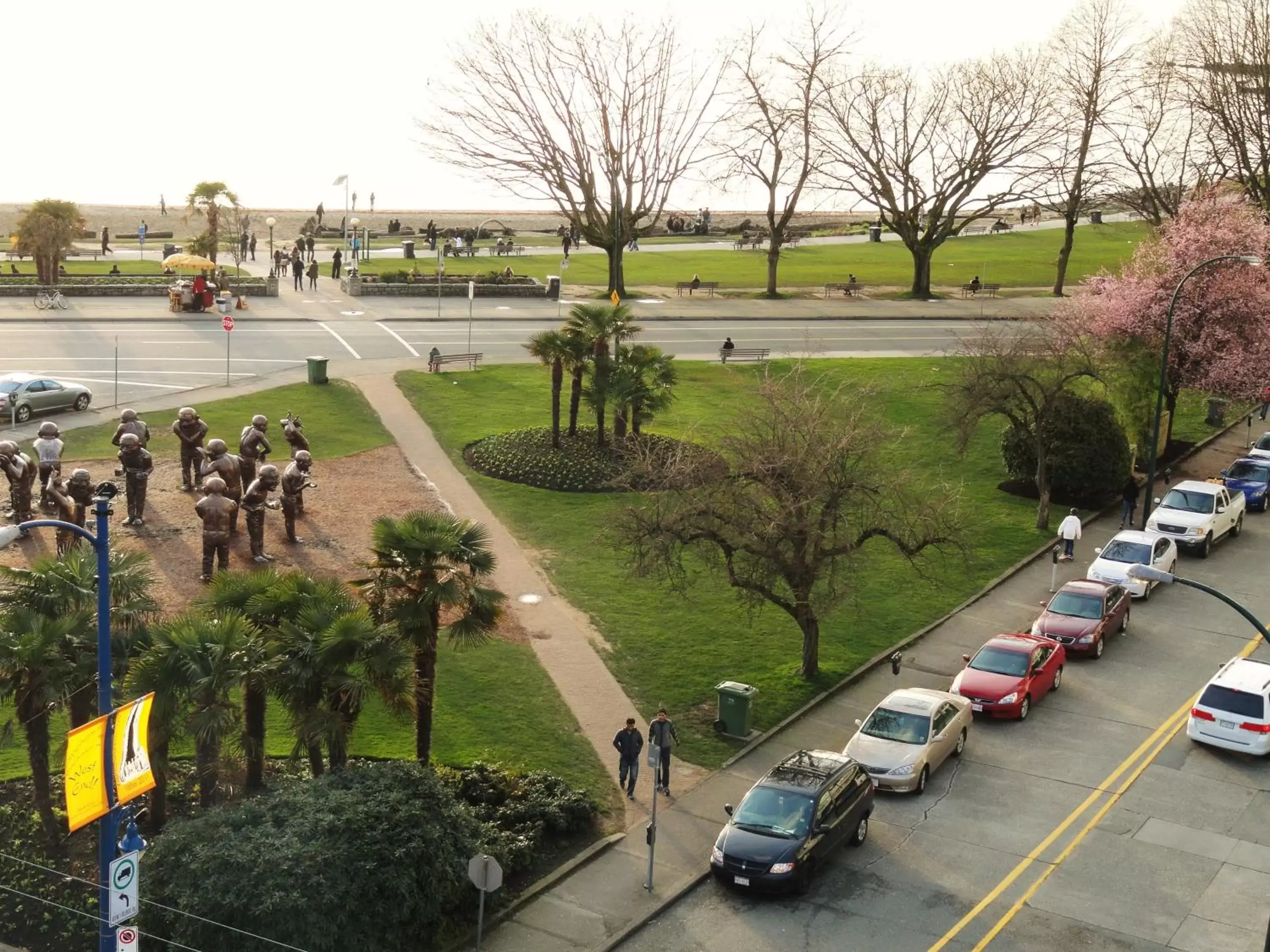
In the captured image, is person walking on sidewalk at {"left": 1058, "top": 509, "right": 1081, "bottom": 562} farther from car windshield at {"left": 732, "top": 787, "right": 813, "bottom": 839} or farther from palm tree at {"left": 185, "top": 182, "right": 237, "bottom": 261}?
palm tree at {"left": 185, "top": 182, "right": 237, "bottom": 261}

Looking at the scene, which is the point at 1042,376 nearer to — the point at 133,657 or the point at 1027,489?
the point at 1027,489

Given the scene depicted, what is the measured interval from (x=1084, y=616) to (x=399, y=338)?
33860 millimetres

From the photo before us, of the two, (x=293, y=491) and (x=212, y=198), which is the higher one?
(x=212, y=198)

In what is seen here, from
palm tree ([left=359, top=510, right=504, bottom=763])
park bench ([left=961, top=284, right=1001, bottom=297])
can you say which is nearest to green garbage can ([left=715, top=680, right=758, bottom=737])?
palm tree ([left=359, top=510, right=504, bottom=763])

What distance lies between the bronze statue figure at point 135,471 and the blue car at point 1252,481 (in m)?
28.9

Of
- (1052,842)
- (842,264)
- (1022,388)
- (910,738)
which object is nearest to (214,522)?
(910,738)

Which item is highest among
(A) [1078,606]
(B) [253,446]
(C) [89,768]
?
(B) [253,446]

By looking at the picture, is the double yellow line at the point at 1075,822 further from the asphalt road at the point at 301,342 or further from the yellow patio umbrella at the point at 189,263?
the yellow patio umbrella at the point at 189,263

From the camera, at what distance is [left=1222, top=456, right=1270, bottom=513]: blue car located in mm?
43250

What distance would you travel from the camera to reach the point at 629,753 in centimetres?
2450

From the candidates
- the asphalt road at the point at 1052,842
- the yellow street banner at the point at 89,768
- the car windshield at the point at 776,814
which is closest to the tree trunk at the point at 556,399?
the asphalt road at the point at 1052,842

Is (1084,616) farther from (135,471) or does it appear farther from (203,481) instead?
(135,471)

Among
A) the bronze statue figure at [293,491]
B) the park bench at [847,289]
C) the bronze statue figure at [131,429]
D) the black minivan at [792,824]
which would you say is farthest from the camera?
the park bench at [847,289]

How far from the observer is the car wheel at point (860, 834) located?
2325 centimetres
